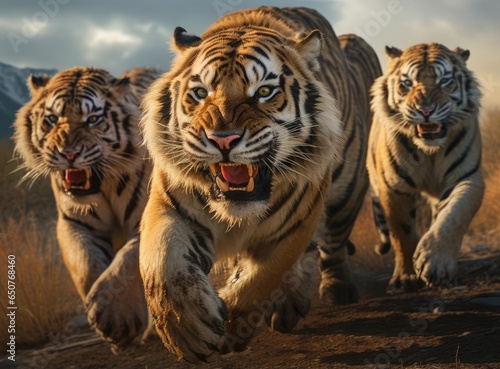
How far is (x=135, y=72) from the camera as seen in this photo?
5613 millimetres

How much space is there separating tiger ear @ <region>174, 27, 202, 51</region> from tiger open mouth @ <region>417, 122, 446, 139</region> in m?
2.47

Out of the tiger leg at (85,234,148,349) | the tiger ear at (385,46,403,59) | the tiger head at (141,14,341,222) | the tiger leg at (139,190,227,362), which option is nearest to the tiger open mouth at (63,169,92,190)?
the tiger leg at (85,234,148,349)

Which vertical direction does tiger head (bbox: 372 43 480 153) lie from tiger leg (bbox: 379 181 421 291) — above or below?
above

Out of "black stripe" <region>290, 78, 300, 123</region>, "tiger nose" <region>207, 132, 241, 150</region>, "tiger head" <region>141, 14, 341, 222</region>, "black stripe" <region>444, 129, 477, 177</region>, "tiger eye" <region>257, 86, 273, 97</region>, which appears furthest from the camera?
"black stripe" <region>444, 129, 477, 177</region>

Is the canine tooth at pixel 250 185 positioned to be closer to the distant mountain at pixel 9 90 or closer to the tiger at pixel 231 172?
the tiger at pixel 231 172

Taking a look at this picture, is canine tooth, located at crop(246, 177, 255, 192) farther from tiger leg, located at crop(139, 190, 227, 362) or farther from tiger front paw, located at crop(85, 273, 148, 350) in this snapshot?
tiger front paw, located at crop(85, 273, 148, 350)

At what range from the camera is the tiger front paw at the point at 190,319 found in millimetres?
2863

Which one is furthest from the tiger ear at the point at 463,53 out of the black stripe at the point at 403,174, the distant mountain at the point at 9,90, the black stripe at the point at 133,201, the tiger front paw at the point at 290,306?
the distant mountain at the point at 9,90

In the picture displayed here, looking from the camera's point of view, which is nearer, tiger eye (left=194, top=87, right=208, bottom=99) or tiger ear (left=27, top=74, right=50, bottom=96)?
tiger eye (left=194, top=87, right=208, bottom=99)

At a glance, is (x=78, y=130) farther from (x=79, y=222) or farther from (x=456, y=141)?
(x=456, y=141)

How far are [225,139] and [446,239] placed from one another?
2269 mm

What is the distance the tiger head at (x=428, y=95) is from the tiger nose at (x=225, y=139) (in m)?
3.00

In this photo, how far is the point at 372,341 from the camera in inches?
161

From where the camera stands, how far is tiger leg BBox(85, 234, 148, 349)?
3918 millimetres
